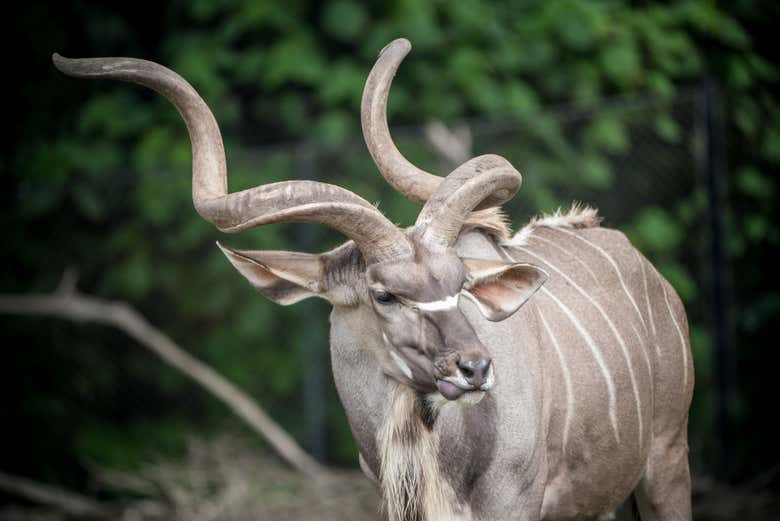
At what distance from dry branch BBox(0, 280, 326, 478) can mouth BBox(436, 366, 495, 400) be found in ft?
12.1

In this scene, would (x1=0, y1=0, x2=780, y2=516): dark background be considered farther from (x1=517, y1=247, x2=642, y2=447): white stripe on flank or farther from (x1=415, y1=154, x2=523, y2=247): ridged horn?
(x1=415, y1=154, x2=523, y2=247): ridged horn

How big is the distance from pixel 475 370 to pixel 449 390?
11 cm

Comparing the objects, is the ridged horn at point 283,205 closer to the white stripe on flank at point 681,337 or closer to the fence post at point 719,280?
the white stripe on flank at point 681,337

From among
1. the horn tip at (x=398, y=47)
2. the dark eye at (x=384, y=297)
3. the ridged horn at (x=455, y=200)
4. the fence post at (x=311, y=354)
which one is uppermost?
the horn tip at (x=398, y=47)

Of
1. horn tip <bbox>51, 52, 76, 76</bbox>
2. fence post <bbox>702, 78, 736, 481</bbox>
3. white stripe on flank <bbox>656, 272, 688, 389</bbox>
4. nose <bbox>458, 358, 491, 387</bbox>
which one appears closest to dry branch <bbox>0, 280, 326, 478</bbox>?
fence post <bbox>702, 78, 736, 481</bbox>

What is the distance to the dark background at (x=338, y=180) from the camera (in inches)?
247

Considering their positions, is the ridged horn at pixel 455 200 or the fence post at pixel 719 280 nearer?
A: the ridged horn at pixel 455 200

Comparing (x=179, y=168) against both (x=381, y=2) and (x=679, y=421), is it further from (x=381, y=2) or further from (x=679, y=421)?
(x=679, y=421)

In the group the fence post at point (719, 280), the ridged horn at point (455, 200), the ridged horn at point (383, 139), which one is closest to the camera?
the ridged horn at point (455, 200)

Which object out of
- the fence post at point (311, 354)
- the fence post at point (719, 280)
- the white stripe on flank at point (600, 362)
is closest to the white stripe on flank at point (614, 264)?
the white stripe on flank at point (600, 362)

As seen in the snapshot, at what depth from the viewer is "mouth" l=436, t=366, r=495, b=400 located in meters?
2.88

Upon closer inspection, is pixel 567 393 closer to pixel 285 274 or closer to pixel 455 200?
pixel 455 200

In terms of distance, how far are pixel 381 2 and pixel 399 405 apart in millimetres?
4742

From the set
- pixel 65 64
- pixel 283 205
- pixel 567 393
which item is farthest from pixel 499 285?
pixel 65 64
